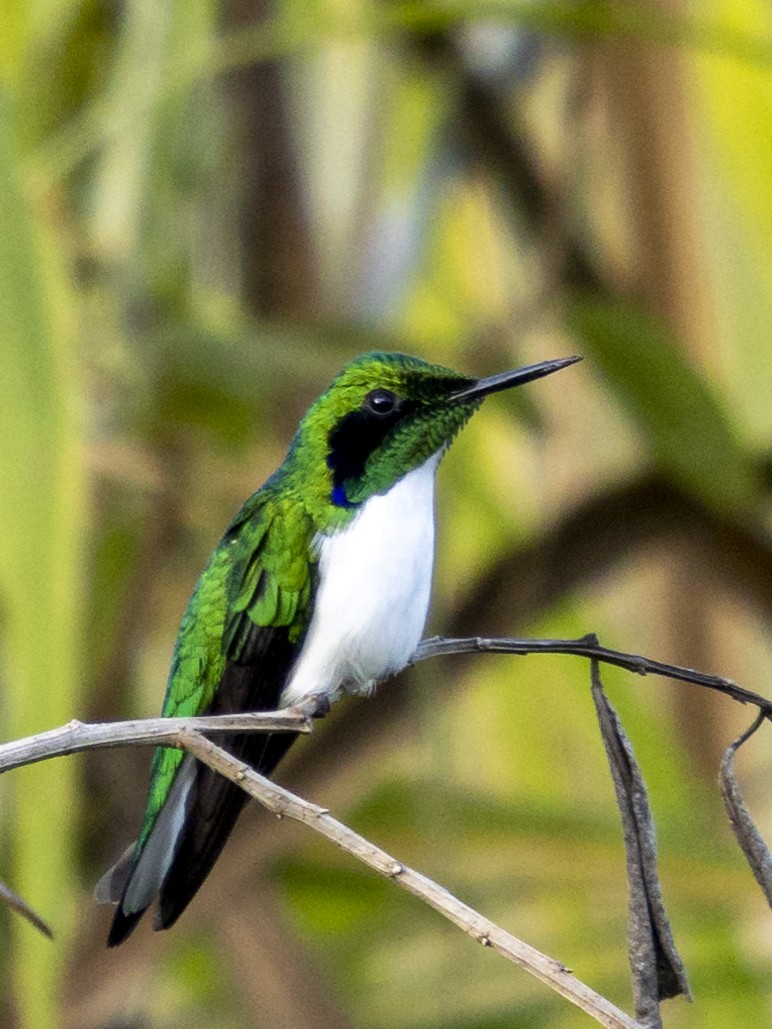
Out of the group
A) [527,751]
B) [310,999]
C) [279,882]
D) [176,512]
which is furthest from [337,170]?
[310,999]

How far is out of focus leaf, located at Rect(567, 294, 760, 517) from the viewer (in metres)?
1.66

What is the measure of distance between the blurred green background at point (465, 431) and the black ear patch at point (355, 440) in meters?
0.20

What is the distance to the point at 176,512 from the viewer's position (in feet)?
5.92

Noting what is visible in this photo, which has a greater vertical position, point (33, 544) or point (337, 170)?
point (337, 170)

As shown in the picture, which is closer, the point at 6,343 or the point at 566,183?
the point at 6,343

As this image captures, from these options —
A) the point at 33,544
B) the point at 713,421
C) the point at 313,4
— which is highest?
the point at 313,4

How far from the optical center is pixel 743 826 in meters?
0.64

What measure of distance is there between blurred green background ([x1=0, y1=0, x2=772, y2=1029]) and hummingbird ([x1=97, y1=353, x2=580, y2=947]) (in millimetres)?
130

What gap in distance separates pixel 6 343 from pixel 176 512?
0.68 metres

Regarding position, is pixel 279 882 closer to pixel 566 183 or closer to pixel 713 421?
pixel 713 421

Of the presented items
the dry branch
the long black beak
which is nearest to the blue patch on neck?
the long black beak

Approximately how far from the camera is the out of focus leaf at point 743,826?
63 cm

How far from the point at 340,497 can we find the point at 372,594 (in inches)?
4.4

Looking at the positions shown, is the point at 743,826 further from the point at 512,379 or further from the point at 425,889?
the point at 512,379
